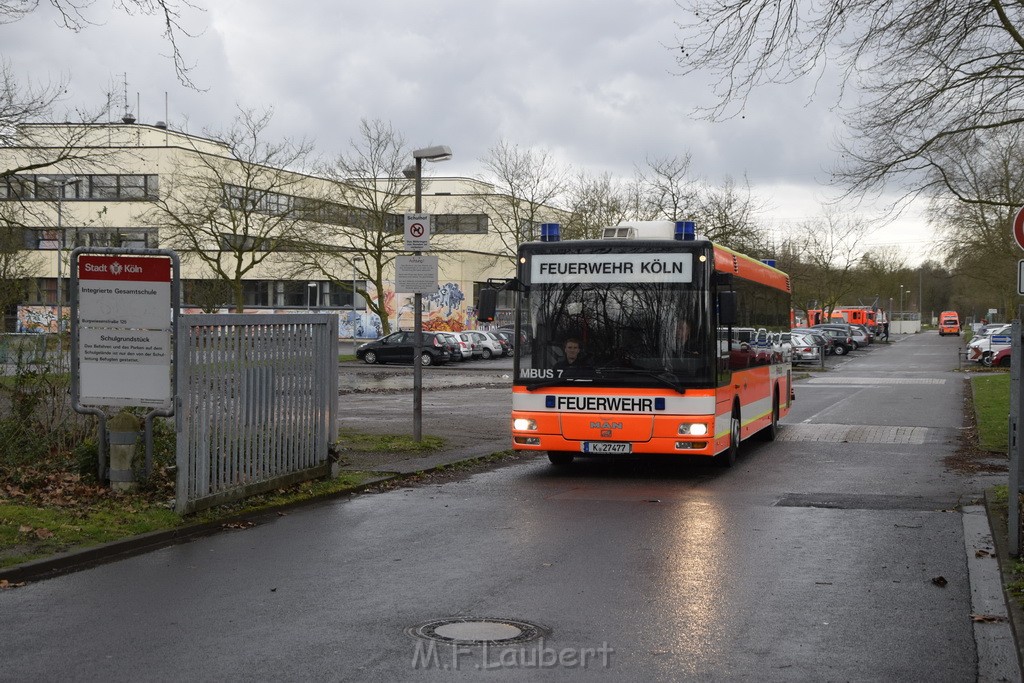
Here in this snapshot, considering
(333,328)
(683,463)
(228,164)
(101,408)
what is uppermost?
(228,164)

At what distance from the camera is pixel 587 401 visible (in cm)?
1409

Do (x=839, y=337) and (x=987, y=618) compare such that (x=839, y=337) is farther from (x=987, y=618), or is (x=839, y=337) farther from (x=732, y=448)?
(x=987, y=618)

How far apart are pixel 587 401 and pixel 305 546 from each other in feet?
17.7

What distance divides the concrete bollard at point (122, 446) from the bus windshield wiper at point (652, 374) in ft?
18.2

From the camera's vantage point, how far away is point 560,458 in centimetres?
1580

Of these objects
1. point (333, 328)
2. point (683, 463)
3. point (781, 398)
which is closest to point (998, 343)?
point (781, 398)

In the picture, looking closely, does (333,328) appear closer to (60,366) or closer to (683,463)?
(60,366)

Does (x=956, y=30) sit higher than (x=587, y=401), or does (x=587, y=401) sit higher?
(x=956, y=30)

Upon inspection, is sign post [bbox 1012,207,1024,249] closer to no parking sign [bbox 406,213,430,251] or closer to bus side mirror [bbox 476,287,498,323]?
bus side mirror [bbox 476,287,498,323]

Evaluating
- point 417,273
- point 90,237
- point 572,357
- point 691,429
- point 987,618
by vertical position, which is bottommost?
point 987,618

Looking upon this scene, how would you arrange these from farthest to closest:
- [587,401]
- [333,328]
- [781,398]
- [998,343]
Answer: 1. [998,343]
2. [781,398]
3. [587,401]
4. [333,328]

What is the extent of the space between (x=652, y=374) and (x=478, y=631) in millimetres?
A: 7569

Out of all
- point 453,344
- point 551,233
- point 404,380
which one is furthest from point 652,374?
point 453,344

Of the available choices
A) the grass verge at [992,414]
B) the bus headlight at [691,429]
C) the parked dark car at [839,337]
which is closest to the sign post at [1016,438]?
the grass verge at [992,414]
